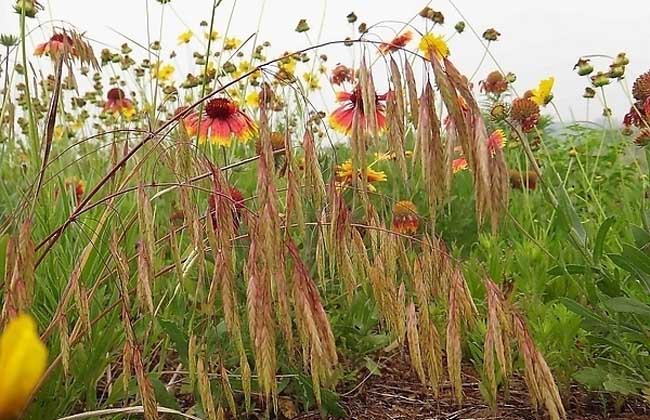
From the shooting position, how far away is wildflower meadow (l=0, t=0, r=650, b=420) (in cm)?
62

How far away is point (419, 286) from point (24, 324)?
50 cm

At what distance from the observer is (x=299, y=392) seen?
104 centimetres

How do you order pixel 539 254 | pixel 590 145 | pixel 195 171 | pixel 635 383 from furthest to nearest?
pixel 590 145
pixel 539 254
pixel 635 383
pixel 195 171

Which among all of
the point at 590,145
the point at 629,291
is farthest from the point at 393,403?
the point at 590,145

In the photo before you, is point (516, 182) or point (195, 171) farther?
point (516, 182)

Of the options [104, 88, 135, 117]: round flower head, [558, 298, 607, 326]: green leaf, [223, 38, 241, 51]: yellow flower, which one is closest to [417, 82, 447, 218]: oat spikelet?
[558, 298, 607, 326]: green leaf

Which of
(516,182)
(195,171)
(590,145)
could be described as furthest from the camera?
(590,145)

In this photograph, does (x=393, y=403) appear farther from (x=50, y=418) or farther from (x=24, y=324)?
(x=24, y=324)

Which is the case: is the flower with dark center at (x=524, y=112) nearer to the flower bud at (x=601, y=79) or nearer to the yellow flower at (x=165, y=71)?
the flower bud at (x=601, y=79)

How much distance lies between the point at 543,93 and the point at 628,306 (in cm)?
63

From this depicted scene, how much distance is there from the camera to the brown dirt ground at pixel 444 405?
1.04 m

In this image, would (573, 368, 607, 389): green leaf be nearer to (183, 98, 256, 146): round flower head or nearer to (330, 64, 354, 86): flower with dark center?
(183, 98, 256, 146): round flower head

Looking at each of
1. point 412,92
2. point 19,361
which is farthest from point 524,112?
point 19,361

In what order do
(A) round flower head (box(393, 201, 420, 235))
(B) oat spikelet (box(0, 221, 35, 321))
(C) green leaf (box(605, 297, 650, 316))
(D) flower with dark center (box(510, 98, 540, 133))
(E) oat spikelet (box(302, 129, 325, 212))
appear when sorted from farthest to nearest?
(D) flower with dark center (box(510, 98, 540, 133)), (A) round flower head (box(393, 201, 420, 235)), (C) green leaf (box(605, 297, 650, 316)), (E) oat spikelet (box(302, 129, 325, 212)), (B) oat spikelet (box(0, 221, 35, 321))
